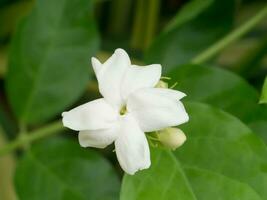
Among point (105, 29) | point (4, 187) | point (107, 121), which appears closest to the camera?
point (107, 121)

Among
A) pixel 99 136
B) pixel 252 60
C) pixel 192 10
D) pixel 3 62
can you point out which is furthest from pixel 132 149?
pixel 3 62

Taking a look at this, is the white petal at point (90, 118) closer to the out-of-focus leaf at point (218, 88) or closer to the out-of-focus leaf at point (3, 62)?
the out-of-focus leaf at point (218, 88)

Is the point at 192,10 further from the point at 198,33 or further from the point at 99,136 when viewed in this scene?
the point at 99,136

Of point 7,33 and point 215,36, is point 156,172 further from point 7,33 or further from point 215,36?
point 7,33

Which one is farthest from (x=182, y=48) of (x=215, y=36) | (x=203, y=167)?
(x=203, y=167)

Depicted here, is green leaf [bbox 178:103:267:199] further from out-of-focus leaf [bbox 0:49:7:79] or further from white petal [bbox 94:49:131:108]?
out-of-focus leaf [bbox 0:49:7:79]

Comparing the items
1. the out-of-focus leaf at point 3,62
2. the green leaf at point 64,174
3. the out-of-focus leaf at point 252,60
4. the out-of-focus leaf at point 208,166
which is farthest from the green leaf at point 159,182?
the out-of-focus leaf at point 3,62

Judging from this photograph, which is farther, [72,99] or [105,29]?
[105,29]
